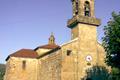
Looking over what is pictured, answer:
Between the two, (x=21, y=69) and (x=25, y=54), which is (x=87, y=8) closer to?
(x=25, y=54)

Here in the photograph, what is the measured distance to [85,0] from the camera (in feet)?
109

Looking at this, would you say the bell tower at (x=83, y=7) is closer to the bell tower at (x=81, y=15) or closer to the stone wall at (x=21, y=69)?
the bell tower at (x=81, y=15)

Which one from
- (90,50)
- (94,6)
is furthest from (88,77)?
(94,6)

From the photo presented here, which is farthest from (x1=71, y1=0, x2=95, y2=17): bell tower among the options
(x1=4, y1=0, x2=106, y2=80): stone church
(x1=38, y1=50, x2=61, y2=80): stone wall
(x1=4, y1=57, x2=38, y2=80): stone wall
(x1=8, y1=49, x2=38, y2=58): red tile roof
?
(x1=4, y1=57, x2=38, y2=80): stone wall

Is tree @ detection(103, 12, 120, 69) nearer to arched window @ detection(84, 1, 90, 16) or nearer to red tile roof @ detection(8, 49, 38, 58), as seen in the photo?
arched window @ detection(84, 1, 90, 16)

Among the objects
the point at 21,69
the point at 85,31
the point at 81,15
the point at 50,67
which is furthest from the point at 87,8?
the point at 21,69

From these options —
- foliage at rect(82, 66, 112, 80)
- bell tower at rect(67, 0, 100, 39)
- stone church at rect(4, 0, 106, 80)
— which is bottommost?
foliage at rect(82, 66, 112, 80)

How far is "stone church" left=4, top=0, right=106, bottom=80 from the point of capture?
30.1 meters

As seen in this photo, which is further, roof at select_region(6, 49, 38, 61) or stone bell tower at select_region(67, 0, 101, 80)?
roof at select_region(6, 49, 38, 61)

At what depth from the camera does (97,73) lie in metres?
31.3

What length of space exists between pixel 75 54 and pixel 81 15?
546 centimetres

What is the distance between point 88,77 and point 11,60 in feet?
43.3

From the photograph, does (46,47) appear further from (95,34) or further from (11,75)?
(95,34)

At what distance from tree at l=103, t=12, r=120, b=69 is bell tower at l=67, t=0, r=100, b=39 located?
31.5ft
